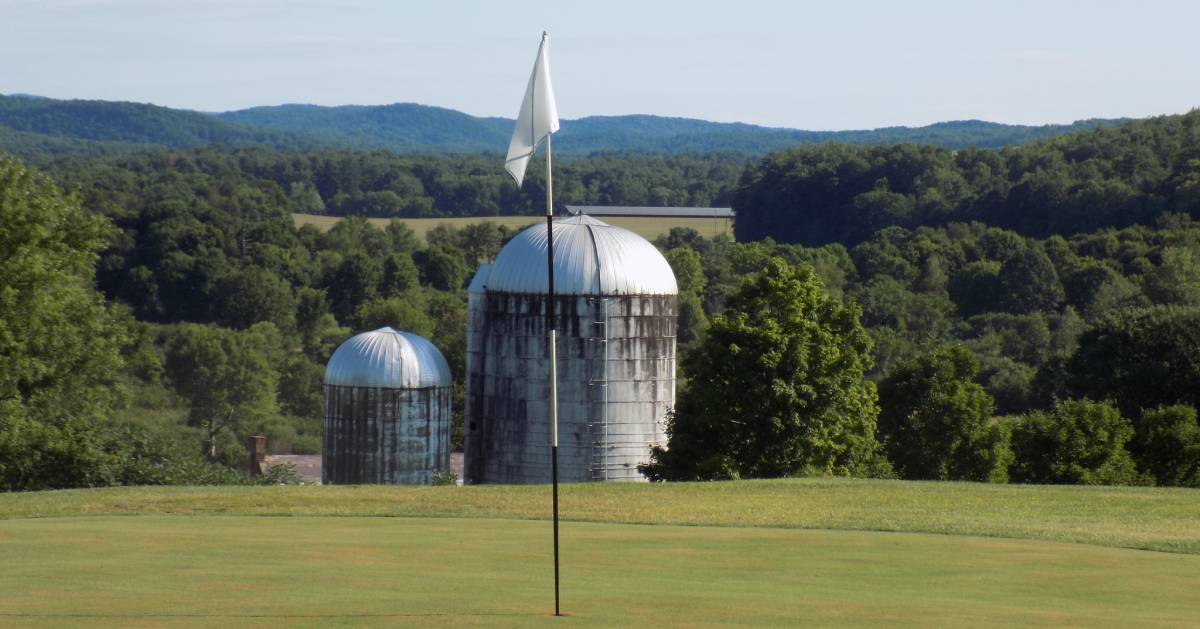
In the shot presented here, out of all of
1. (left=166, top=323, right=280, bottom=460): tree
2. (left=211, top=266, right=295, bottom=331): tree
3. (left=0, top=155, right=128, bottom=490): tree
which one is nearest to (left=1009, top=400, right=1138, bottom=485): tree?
(left=0, top=155, right=128, bottom=490): tree

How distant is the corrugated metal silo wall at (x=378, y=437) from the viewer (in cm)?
4659

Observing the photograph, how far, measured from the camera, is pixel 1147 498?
3148 centimetres

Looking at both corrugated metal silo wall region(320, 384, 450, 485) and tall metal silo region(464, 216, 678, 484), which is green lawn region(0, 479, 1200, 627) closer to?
tall metal silo region(464, 216, 678, 484)

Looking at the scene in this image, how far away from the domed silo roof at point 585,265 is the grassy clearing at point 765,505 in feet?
42.3

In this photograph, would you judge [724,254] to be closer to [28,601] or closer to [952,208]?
[952,208]

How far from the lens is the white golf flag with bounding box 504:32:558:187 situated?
1866 centimetres

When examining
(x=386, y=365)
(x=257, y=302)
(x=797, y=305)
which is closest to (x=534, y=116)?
(x=797, y=305)

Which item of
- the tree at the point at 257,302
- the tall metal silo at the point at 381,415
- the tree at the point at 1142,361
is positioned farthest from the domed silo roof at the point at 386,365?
the tree at the point at 257,302

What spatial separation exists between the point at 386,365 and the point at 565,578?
2899cm

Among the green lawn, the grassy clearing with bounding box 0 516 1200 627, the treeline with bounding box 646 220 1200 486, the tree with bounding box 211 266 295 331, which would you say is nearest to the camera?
the grassy clearing with bounding box 0 516 1200 627

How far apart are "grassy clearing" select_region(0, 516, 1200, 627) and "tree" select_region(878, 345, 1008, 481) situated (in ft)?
89.6

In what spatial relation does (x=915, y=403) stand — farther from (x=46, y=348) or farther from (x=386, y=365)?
(x=46, y=348)

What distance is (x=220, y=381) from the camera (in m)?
94.5

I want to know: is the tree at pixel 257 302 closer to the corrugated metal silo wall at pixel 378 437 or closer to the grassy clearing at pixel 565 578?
the corrugated metal silo wall at pixel 378 437
